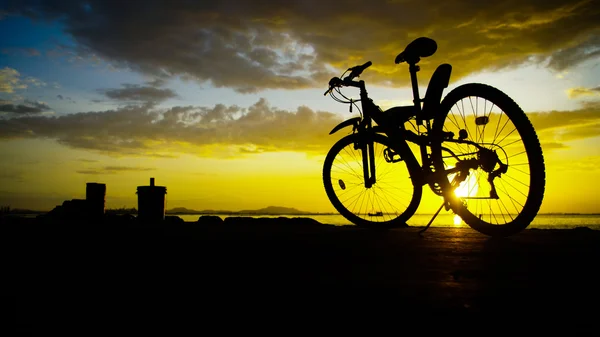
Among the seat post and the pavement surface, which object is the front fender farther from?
the pavement surface

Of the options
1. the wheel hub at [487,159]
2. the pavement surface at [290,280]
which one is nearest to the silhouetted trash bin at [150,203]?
the pavement surface at [290,280]

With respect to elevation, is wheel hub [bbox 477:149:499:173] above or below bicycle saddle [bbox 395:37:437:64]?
below

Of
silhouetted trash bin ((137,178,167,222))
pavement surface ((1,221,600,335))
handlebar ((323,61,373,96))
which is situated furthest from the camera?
silhouetted trash bin ((137,178,167,222))

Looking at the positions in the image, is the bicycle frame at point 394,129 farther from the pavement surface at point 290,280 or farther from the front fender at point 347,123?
the pavement surface at point 290,280

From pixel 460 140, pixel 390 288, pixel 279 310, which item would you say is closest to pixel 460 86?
pixel 460 140

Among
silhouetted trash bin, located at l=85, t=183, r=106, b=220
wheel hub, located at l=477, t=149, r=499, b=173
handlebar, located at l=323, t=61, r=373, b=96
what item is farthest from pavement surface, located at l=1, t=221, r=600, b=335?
silhouetted trash bin, located at l=85, t=183, r=106, b=220

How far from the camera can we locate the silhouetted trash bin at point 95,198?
10.2m

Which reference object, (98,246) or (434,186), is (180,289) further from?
(434,186)

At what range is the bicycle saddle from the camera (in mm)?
4824

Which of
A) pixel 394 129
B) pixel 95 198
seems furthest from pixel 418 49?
pixel 95 198

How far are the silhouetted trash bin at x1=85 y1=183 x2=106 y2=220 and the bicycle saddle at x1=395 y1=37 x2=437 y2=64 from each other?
339 inches

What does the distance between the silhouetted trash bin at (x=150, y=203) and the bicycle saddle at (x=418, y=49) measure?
7519 mm

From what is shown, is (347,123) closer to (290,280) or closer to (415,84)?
(415,84)

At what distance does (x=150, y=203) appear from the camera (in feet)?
33.3
